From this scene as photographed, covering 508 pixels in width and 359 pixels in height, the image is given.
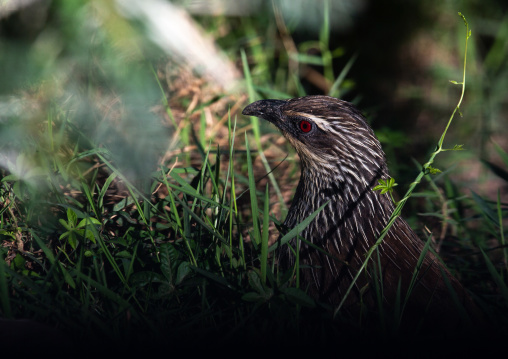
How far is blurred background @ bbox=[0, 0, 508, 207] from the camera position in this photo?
1.93 meters

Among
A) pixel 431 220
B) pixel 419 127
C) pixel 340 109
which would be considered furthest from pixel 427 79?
pixel 340 109

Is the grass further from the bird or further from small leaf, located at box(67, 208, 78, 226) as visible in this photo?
the bird

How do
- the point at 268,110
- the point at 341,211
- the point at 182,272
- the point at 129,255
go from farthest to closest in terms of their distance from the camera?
the point at 268,110 → the point at 341,211 → the point at 129,255 → the point at 182,272

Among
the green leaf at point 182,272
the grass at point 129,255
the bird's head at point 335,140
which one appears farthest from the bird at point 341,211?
the green leaf at point 182,272

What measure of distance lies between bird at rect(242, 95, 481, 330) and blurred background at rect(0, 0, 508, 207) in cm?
54

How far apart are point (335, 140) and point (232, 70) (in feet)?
6.39

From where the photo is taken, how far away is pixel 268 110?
3.00 meters

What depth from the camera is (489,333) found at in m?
2.20

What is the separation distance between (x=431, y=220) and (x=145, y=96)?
2.45 meters

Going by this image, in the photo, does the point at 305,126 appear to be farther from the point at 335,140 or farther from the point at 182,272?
the point at 182,272

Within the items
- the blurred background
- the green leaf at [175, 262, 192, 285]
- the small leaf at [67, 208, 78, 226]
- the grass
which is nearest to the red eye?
the grass

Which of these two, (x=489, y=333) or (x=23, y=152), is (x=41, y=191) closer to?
(x=23, y=152)

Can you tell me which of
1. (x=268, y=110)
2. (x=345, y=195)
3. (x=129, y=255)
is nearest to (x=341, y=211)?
(x=345, y=195)

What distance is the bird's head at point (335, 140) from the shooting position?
2828 millimetres
